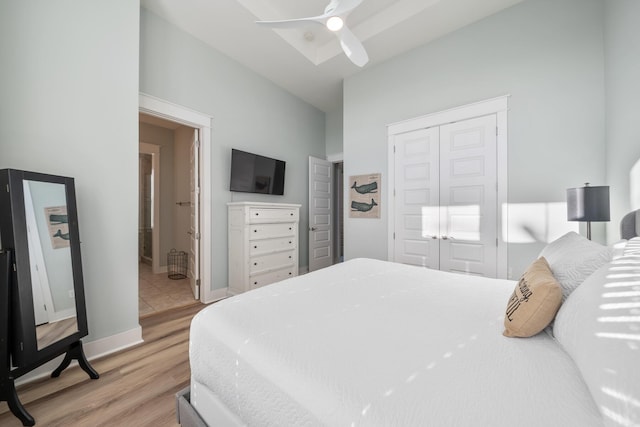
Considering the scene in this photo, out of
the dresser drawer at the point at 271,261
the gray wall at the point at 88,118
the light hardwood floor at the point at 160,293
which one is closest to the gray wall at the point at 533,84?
the dresser drawer at the point at 271,261

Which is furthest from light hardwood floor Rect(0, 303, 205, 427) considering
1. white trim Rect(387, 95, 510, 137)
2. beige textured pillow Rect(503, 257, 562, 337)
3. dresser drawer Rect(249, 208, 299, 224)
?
white trim Rect(387, 95, 510, 137)

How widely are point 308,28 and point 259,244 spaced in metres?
2.71

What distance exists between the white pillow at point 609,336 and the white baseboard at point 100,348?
2733mm

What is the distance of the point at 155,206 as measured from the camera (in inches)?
181

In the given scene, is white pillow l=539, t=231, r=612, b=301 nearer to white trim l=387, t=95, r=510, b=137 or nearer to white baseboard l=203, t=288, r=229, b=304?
white trim l=387, t=95, r=510, b=137

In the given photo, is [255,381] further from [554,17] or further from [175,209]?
[175,209]

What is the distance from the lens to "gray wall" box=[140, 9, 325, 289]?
2.67 m

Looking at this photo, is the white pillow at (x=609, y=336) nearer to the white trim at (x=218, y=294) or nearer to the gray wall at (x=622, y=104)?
the gray wall at (x=622, y=104)

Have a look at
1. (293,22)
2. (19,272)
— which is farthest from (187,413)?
(293,22)

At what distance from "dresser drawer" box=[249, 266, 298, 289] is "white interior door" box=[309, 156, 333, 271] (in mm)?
931

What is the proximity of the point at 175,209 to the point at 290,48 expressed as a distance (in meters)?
3.55

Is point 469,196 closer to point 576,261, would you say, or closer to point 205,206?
point 576,261

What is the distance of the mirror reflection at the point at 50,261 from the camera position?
4.94 ft

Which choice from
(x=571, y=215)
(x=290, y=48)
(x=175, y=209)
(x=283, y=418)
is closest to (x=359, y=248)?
(x=571, y=215)
